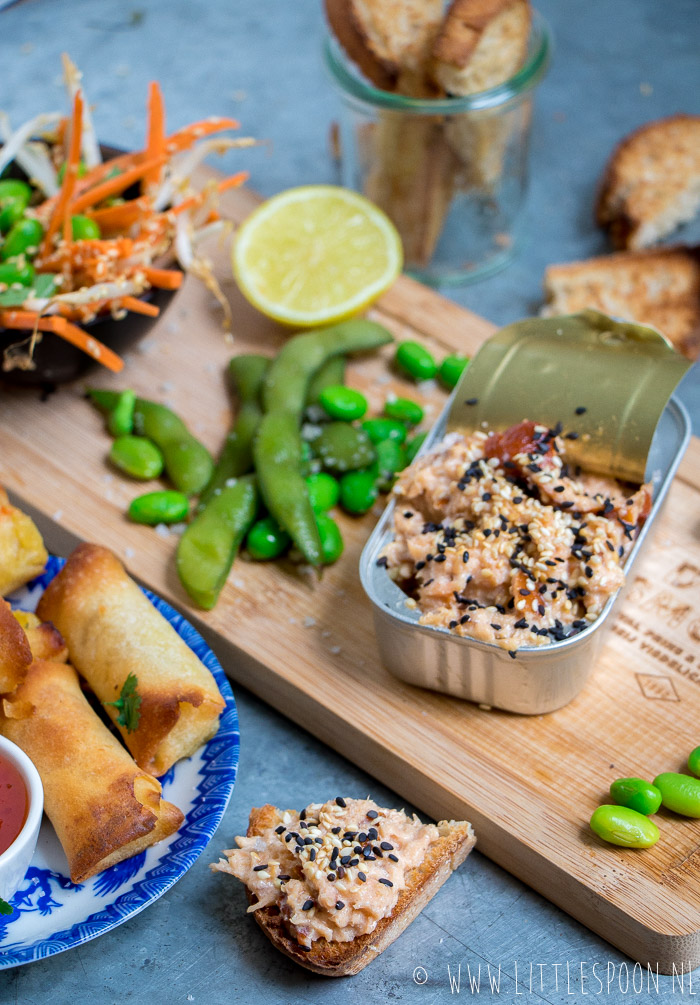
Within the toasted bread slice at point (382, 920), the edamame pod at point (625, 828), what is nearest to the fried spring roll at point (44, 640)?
the toasted bread slice at point (382, 920)

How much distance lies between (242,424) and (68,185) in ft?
3.59

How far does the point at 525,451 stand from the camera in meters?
3.30

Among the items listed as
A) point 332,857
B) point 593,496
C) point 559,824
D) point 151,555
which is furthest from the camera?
point 151,555

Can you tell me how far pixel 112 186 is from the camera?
4082mm

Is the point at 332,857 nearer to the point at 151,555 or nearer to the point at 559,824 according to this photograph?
the point at 559,824

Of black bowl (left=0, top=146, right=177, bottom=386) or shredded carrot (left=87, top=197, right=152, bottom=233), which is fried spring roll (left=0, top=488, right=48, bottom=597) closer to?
black bowl (left=0, top=146, right=177, bottom=386)

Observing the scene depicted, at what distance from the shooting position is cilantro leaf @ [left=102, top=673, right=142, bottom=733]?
3.00 metres

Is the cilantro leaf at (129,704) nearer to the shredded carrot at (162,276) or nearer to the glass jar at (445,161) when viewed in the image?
the shredded carrot at (162,276)

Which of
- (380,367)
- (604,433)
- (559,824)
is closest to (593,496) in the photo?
(604,433)

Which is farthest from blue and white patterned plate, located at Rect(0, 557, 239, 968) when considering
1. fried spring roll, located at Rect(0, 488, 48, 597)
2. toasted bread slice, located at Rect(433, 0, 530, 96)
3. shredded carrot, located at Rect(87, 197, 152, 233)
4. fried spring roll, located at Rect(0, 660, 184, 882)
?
toasted bread slice, located at Rect(433, 0, 530, 96)

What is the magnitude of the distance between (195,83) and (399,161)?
6.46 feet

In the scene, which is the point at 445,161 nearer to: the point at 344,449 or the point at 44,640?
Answer: the point at 344,449

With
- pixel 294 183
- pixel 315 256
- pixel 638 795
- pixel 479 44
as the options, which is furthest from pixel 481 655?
pixel 294 183

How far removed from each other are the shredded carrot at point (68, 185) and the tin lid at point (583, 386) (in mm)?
1628
